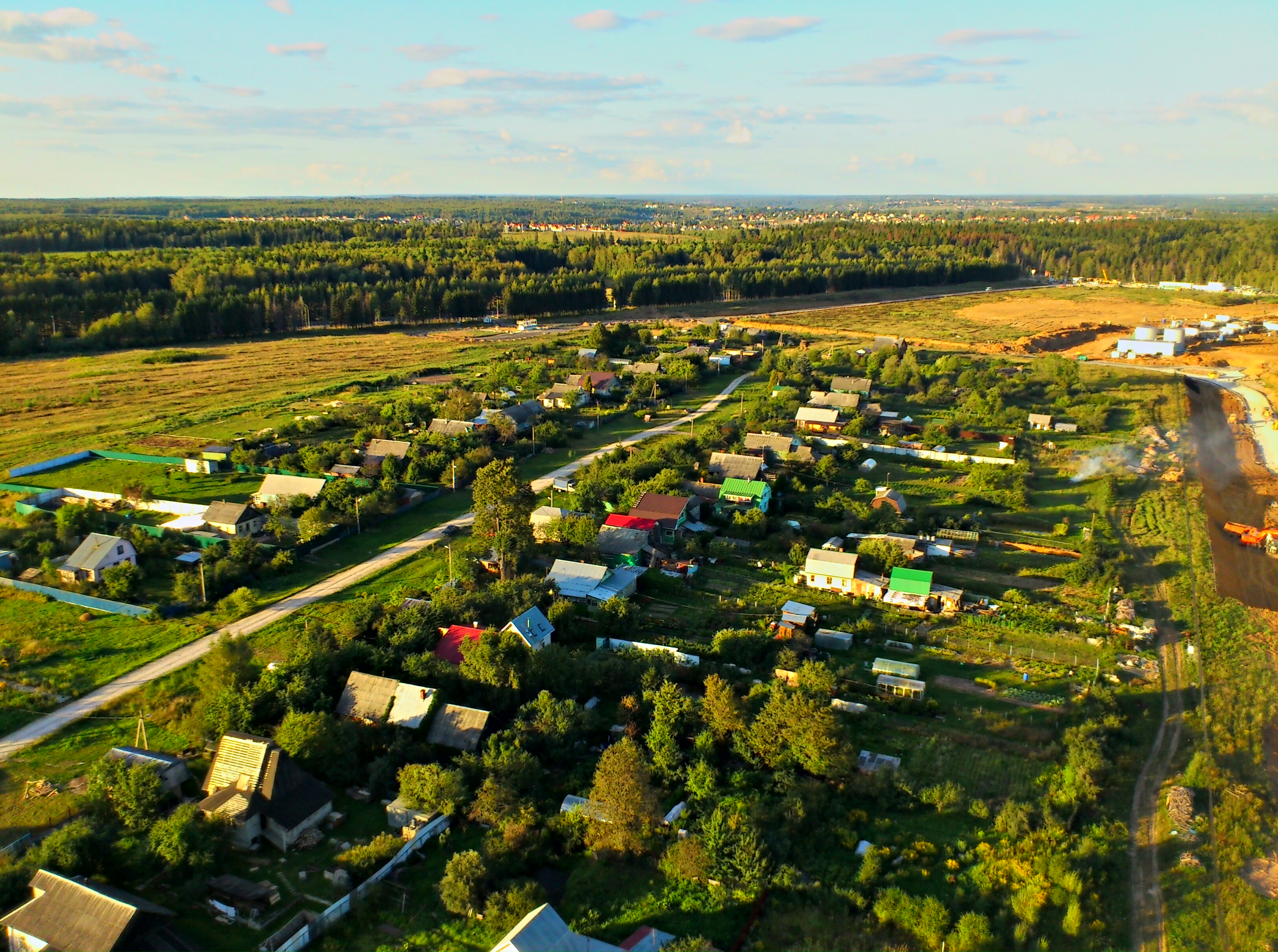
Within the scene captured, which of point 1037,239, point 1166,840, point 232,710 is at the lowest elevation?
point 1166,840

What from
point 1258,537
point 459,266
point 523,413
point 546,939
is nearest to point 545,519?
point 523,413

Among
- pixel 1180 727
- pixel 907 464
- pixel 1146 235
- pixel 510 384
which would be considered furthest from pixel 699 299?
pixel 1180 727

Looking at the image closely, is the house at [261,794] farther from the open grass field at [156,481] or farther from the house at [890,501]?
the house at [890,501]

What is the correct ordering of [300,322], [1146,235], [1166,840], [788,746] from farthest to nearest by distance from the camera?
1. [1146,235]
2. [300,322]
3. [788,746]
4. [1166,840]

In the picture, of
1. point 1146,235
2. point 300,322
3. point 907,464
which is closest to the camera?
point 907,464

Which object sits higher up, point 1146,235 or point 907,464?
point 1146,235

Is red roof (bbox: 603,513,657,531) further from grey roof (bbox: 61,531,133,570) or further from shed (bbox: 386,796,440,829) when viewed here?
grey roof (bbox: 61,531,133,570)

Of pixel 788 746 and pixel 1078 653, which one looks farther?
pixel 1078 653

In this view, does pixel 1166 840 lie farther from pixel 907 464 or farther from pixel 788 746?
pixel 907 464
